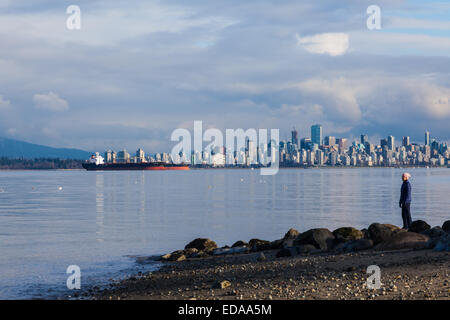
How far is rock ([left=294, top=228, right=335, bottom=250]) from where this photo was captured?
79.9 feet

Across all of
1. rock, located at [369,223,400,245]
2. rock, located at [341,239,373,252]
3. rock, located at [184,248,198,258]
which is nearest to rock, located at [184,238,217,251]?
rock, located at [184,248,198,258]

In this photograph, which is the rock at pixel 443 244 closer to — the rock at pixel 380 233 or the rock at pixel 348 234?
the rock at pixel 380 233

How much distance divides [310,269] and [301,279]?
1.99 metres

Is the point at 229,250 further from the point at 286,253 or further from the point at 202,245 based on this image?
the point at 286,253

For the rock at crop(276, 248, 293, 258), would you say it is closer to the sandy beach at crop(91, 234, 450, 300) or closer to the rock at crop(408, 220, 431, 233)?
the sandy beach at crop(91, 234, 450, 300)

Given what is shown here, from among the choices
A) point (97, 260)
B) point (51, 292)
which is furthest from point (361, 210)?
point (51, 292)

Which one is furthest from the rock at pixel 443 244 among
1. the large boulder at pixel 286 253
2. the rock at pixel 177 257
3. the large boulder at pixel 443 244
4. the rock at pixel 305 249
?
the rock at pixel 177 257

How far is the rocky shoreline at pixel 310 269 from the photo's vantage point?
49.6 feet

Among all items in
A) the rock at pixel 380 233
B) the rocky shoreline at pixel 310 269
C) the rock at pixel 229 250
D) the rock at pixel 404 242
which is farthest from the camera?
the rock at pixel 229 250

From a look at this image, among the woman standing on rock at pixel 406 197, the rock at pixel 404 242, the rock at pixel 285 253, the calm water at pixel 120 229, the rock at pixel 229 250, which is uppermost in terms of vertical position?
the woman standing on rock at pixel 406 197

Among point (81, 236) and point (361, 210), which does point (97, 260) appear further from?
point (361, 210)

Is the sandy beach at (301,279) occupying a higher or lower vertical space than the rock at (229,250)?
higher

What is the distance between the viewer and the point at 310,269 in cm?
1906
